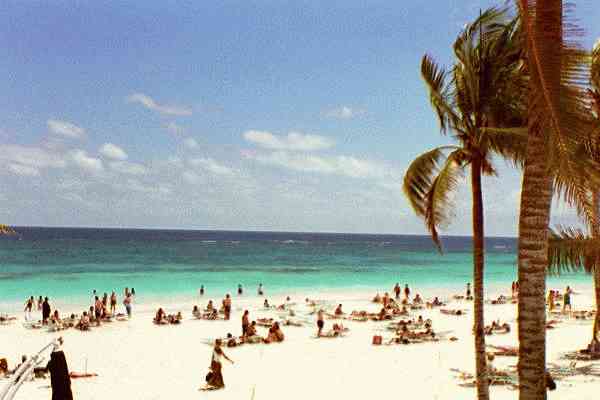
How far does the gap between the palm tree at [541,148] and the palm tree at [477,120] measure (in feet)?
7.26

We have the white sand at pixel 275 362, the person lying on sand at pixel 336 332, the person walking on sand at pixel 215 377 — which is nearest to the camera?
the white sand at pixel 275 362

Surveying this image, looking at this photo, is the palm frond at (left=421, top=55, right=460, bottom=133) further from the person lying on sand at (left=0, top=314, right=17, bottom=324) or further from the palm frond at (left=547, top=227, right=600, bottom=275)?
the person lying on sand at (left=0, top=314, right=17, bottom=324)

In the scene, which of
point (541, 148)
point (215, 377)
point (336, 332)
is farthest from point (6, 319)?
point (541, 148)

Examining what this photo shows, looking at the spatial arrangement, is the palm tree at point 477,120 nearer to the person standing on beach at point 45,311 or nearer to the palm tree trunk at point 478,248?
the palm tree trunk at point 478,248

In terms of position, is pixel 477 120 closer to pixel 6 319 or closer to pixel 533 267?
pixel 533 267

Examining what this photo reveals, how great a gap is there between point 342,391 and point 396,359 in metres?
4.80

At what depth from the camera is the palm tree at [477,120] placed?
7.87 metres

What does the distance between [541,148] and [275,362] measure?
15.3m

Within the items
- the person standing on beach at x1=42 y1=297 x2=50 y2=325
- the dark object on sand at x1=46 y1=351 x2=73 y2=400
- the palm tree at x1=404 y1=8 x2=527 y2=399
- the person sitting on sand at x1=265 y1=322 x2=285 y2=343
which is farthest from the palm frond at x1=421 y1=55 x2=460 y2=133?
the person standing on beach at x1=42 y1=297 x2=50 y2=325

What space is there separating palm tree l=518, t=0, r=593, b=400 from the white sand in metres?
9.51

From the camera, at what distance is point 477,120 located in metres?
8.52

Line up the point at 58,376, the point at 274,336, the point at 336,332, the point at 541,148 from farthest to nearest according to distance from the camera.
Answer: the point at 336,332 → the point at 274,336 → the point at 58,376 → the point at 541,148

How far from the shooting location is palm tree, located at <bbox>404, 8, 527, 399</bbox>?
7.87m

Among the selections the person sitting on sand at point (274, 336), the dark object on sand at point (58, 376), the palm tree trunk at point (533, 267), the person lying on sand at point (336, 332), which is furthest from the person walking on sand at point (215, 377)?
the palm tree trunk at point (533, 267)
